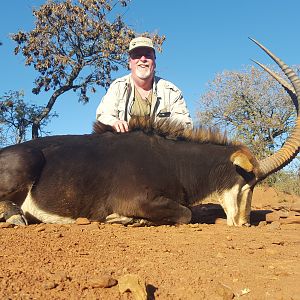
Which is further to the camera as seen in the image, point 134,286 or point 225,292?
point 225,292

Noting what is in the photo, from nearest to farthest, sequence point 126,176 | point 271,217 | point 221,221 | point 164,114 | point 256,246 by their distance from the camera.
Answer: point 256,246 < point 126,176 < point 221,221 < point 271,217 < point 164,114

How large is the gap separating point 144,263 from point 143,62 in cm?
400

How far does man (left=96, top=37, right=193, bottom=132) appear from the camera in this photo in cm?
605

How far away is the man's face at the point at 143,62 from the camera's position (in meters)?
6.15

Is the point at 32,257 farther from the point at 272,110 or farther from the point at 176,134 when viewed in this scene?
the point at 272,110

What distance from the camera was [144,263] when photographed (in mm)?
2621

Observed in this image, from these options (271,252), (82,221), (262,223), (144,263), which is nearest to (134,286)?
(144,263)

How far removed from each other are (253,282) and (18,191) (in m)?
2.62

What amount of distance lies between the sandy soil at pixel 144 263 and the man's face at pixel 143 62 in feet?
8.51

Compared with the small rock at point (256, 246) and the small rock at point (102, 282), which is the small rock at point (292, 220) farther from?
the small rock at point (102, 282)

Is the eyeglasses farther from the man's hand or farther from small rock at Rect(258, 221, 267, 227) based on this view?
small rock at Rect(258, 221, 267, 227)

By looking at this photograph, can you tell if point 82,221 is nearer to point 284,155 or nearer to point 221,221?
point 221,221

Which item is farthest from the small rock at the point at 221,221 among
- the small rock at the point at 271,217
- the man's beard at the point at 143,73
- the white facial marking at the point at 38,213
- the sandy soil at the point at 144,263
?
the man's beard at the point at 143,73

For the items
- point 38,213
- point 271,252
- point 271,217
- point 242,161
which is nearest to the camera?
point 271,252
